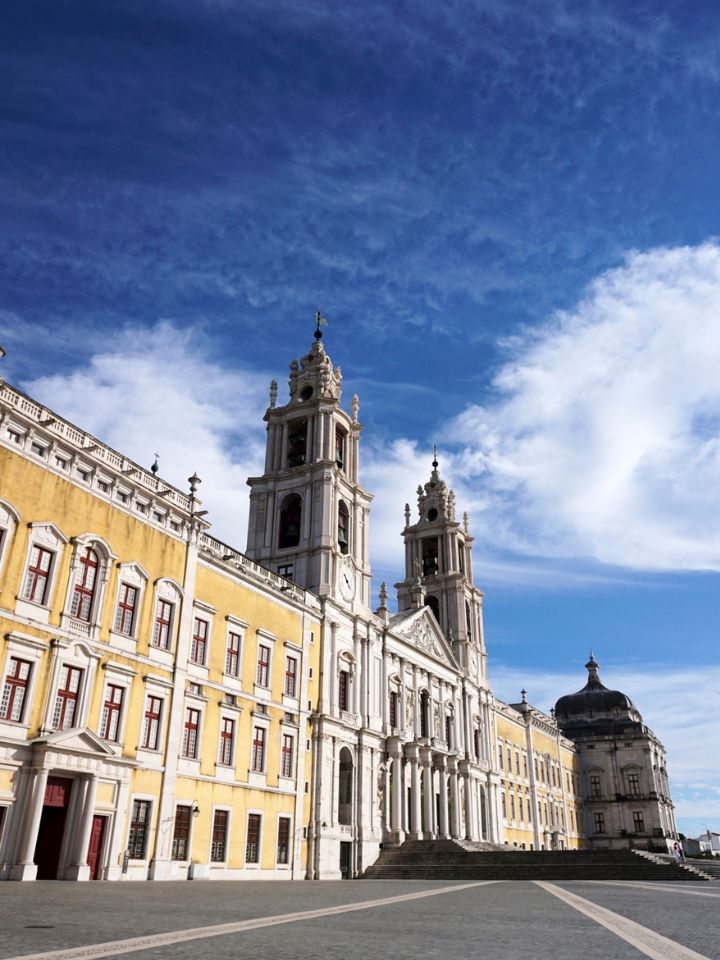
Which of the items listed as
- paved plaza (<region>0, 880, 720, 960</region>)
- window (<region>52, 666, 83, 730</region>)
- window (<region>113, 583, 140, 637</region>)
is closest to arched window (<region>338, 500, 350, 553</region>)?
window (<region>113, 583, 140, 637</region>)

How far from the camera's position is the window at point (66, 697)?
23031 millimetres

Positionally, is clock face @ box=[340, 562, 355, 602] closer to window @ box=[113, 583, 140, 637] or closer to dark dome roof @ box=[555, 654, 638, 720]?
window @ box=[113, 583, 140, 637]

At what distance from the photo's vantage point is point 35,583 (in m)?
23.3

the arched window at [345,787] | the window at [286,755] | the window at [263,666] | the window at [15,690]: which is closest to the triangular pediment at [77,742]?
the window at [15,690]

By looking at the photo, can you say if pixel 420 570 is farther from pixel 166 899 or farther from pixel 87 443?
pixel 166 899

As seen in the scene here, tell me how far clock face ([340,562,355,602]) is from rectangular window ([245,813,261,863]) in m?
13.4

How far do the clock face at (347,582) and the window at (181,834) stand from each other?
16409 mm

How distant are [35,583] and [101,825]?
7749mm

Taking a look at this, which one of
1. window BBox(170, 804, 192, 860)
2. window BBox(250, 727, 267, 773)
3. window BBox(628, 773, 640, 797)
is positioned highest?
window BBox(628, 773, 640, 797)

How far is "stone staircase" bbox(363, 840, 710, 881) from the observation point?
110 ft

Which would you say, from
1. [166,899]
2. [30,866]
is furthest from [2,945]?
[30,866]

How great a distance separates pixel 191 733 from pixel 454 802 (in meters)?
27.8

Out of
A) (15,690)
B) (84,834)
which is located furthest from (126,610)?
(84,834)

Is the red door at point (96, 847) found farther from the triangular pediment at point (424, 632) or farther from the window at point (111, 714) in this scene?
the triangular pediment at point (424, 632)
